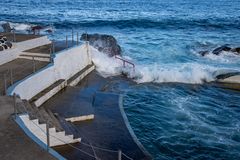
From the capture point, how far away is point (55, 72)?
1828 centimetres

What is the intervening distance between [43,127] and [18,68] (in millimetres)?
7139

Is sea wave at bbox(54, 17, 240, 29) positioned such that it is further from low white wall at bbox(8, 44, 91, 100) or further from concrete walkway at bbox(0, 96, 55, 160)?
concrete walkway at bbox(0, 96, 55, 160)

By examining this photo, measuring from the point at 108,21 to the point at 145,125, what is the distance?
42.3m

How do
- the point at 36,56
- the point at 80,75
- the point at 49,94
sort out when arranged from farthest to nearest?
1. the point at 80,75
2. the point at 36,56
3. the point at 49,94

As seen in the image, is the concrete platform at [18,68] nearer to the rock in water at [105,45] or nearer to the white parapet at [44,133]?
the white parapet at [44,133]

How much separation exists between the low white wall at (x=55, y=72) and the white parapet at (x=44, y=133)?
9.58 ft

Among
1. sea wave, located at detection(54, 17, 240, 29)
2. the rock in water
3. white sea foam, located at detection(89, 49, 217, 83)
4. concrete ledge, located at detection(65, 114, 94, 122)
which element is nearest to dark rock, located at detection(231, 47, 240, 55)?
white sea foam, located at detection(89, 49, 217, 83)

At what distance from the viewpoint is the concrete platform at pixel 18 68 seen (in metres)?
16.2

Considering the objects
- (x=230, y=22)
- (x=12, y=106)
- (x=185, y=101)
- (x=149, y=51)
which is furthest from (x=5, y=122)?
(x=230, y=22)

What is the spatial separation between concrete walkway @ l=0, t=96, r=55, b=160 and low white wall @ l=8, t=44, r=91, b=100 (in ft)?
10.2

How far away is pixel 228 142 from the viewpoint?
14750 millimetres

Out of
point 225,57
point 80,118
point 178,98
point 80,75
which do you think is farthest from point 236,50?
point 80,118

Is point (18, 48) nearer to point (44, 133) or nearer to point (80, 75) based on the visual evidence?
point (80, 75)

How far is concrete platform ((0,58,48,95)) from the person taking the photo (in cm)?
1616
